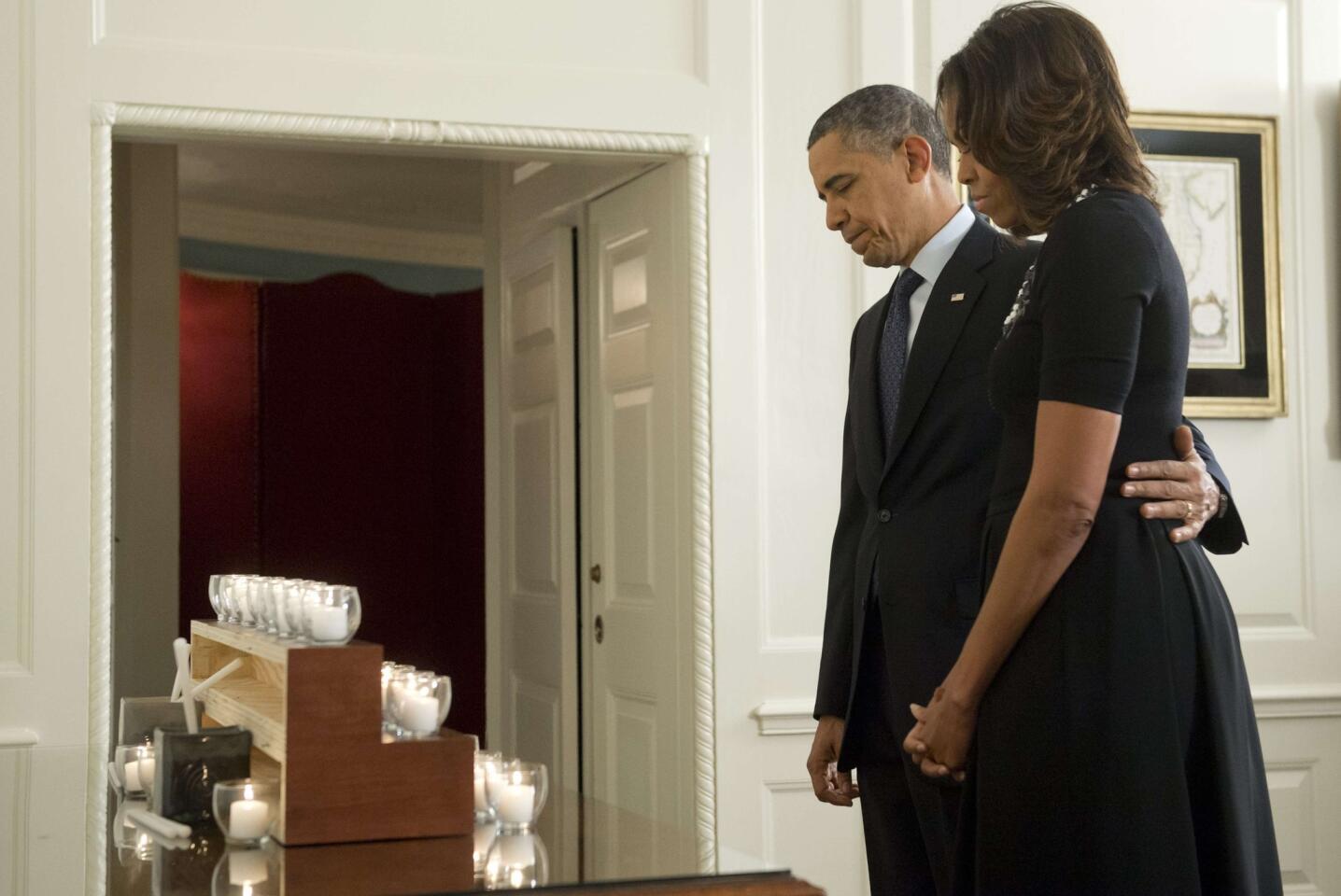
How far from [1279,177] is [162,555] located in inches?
158

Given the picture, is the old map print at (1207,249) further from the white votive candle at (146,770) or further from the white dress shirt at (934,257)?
the white votive candle at (146,770)

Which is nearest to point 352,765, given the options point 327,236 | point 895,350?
point 895,350

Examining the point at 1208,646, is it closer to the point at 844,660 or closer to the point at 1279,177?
the point at 844,660

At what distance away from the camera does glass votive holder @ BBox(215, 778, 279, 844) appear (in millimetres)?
1502

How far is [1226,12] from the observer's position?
4352 millimetres

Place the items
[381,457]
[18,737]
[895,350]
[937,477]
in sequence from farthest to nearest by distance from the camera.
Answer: [381,457]
[18,737]
[895,350]
[937,477]

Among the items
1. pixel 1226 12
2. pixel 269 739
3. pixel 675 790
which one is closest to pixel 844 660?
pixel 269 739

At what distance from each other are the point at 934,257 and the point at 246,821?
1.33m

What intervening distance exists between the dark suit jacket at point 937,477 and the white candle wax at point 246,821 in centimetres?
97

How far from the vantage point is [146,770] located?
78.8 inches

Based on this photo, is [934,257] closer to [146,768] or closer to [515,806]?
[515,806]

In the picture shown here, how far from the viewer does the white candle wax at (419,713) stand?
1.55 metres

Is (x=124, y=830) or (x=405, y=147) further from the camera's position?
(x=405, y=147)

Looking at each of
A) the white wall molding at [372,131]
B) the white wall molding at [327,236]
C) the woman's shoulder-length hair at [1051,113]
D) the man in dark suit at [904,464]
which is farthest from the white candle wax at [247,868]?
the white wall molding at [327,236]
